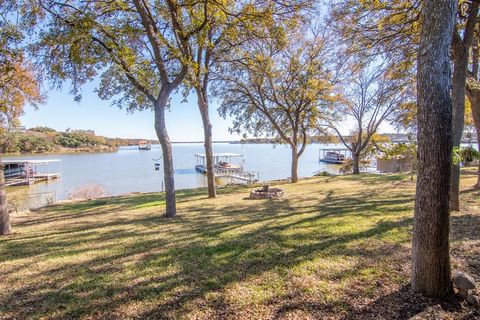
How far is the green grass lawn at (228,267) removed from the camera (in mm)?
2600

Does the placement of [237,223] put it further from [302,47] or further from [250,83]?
[302,47]

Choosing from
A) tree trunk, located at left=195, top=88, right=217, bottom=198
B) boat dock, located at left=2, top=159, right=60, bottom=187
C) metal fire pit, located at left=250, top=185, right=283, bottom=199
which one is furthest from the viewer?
boat dock, located at left=2, top=159, right=60, bottom=187

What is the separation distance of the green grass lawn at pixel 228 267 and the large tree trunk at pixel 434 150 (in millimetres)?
320

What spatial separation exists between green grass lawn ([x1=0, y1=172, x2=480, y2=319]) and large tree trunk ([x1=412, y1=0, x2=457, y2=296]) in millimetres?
320

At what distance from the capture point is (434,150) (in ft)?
8.10

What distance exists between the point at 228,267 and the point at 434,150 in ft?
8.22

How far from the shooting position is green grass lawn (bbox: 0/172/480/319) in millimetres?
2600

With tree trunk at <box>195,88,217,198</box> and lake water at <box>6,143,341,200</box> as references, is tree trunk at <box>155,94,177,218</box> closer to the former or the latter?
tree trunk at <box>195,88,217,198</box>

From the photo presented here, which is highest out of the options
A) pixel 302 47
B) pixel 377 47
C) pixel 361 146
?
pixel 302 47

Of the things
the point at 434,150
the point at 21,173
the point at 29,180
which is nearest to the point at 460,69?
the point at 434,150

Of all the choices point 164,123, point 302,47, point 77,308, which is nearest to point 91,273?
point 77,308

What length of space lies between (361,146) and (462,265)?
19.3m

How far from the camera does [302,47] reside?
1402cm

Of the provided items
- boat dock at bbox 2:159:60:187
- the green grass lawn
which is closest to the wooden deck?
boat dock at bbox 2:159:60:187
